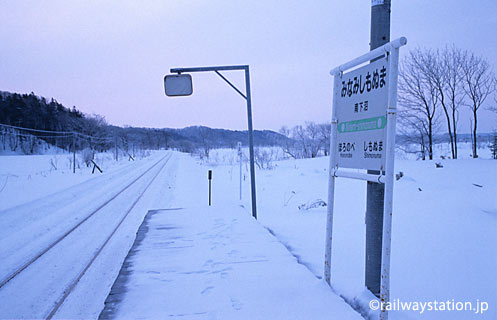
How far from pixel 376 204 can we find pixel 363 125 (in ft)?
2.65

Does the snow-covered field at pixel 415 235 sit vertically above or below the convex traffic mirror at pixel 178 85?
below

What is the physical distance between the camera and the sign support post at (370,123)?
243 centimetres

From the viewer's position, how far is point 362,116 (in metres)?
2.84

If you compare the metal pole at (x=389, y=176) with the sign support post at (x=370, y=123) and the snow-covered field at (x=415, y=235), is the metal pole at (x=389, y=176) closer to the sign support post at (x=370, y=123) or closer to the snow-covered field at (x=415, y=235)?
the sign support post at (x=370, y=123)

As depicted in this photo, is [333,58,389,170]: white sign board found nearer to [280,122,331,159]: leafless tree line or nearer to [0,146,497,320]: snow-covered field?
[0,146,497,320]: snow-covered field

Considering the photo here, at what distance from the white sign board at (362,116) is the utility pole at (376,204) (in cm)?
36

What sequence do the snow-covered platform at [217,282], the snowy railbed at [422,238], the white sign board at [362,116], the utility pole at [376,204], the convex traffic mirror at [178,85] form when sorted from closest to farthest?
1. the white sign board at [362,116]
2. the snow-covered platform at [217,282]
3. the utility pole at [376,204]
4. the snowy railbed at [422,238]
5. the convex traffic mirror at [178,85]

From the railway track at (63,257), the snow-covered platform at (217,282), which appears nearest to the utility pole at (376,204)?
the snow-covered platform at (217,282)

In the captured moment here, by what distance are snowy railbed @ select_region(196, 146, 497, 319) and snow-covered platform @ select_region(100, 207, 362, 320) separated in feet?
1.76

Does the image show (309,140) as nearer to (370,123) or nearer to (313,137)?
(313,137)

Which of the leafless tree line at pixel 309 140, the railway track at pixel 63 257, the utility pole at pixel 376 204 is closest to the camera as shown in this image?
the utility pole at pixel 376 204

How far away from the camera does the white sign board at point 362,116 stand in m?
2.57

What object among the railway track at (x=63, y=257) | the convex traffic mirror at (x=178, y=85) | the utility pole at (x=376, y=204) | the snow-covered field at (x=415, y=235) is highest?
the convex traffic mirror at (x=178, y=85)

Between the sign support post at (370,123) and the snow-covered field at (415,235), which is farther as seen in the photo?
the snow-covered field at (415,235)
